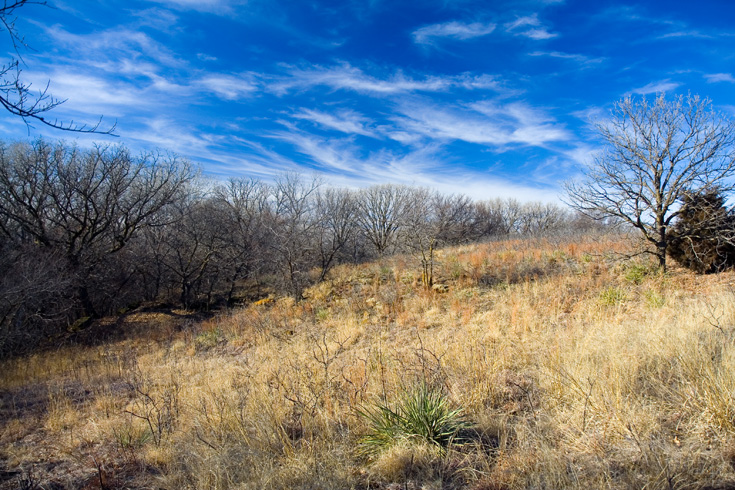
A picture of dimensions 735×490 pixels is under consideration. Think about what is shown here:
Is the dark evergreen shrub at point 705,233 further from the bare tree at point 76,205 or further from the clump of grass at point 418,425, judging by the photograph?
the bare tree at point 76,205

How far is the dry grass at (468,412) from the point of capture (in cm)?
257

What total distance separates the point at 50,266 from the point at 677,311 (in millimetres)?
18667

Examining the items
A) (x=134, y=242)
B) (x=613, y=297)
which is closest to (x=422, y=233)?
(x=613, y=297)

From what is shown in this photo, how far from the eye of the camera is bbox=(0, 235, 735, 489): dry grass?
257 cm

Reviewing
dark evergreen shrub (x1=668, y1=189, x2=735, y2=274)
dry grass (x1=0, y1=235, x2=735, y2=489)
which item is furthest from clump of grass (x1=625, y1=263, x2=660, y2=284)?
dark evergreen shrub (x1=668, y1=189, x2=735, y2=274)

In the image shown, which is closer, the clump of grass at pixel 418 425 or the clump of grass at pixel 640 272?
the clump of grass at pixel 418 425

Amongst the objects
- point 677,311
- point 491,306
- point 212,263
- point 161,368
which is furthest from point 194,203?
point 677,311

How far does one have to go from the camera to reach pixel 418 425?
3.14 metres

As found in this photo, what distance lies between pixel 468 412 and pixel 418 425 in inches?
27.8

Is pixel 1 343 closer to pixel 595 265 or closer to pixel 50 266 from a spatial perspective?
pixel 50 266

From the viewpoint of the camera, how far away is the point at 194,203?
2209 centimetres

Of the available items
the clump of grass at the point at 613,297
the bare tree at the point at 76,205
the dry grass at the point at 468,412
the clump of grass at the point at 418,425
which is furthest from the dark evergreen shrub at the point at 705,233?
the bare tree at the point at 76,205

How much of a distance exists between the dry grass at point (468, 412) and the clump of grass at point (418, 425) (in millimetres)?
111

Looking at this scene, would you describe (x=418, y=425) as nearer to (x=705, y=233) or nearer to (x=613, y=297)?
(x=613, y=297)
